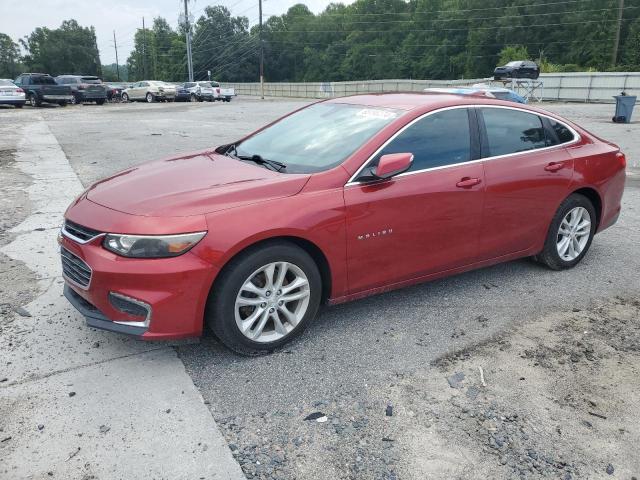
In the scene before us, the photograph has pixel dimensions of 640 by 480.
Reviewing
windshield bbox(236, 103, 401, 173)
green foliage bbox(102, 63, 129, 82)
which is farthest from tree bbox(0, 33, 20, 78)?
windshield bbox(236, 103, 401, 173)

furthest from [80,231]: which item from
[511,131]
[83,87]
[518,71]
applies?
[518,71]

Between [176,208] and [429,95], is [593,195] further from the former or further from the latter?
[176,208]

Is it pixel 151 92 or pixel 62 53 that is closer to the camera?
pixel 151 92

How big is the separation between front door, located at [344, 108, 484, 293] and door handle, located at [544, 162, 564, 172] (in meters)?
0.81

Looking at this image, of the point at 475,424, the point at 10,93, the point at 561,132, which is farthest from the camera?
the point at 10,93

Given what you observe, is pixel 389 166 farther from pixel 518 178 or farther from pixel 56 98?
pixel 56 98

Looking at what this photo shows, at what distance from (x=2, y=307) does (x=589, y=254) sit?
5325 millimetres

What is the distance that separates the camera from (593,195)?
5133mm

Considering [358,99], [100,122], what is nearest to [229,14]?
[100,122]

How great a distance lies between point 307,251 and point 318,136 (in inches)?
40.6

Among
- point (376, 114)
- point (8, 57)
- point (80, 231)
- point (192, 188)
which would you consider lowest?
point (80, 231)

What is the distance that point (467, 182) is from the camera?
412 centimetres

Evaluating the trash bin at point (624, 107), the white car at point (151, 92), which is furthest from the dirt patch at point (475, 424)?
the white car at point (151, 92)

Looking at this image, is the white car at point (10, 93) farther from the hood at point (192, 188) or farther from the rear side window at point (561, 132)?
the rear side window at point (561, 132)
